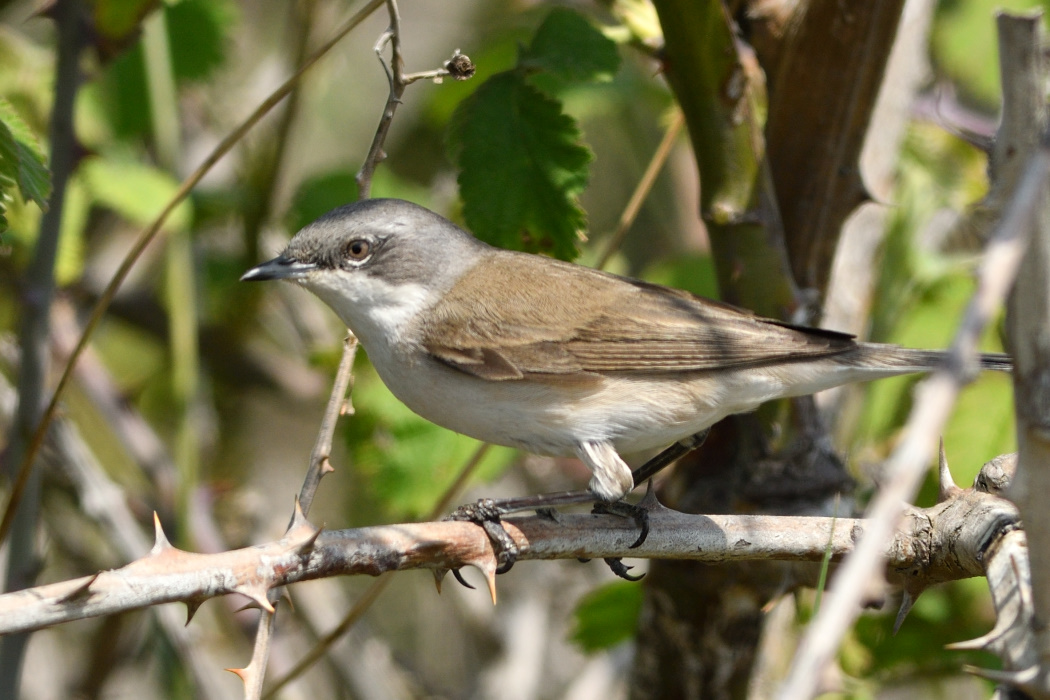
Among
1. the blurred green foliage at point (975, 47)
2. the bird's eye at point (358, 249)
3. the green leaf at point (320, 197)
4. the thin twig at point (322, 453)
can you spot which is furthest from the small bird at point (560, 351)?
the blurred green foliage at point (975, 47)

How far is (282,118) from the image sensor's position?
418cm

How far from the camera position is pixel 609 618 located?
3316 millimetres

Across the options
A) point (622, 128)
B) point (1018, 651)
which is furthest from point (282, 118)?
point (1018, 651)

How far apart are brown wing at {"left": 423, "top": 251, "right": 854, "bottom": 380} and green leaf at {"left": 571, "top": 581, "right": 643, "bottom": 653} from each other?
1.08 m

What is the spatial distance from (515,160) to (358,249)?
0.54m

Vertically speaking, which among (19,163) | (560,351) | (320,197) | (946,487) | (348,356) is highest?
(320,197)

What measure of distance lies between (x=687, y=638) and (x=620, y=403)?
846 millimetres

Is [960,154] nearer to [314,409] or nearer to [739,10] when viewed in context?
[739,10]

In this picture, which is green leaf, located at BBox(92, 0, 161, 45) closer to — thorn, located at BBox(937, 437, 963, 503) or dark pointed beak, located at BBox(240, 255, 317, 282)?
dark pointed beak, located at BBox(240, 255, 317, 282)

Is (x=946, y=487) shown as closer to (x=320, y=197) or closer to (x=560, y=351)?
(x=560, y=351)

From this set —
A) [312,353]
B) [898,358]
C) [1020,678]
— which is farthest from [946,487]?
[312,353]

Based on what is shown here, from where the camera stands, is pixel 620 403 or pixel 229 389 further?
pixel 229 389

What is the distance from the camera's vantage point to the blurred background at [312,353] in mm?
3352

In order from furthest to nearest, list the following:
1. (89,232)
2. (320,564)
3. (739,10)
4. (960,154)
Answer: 1. (89,232)
2. (960,154)
3. (739,10)
4. (320,564)
